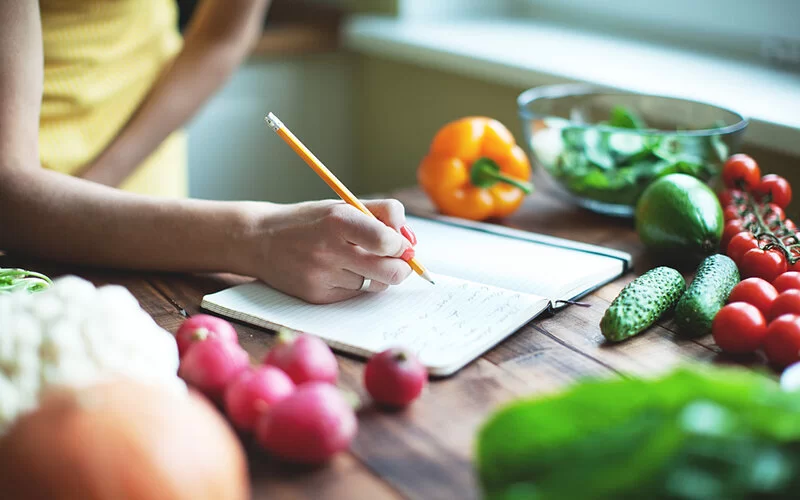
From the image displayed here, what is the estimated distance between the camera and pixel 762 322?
80 centimetres

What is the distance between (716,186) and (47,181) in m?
0.97

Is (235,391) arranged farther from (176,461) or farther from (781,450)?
(781,450)

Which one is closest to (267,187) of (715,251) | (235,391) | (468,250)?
(468,250)

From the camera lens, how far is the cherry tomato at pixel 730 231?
1.06 metres

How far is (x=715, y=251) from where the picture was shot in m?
1.04

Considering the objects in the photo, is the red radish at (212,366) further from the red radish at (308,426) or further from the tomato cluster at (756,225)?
the tomato cluster at (756,225)

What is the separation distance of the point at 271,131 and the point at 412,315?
5.00 feet

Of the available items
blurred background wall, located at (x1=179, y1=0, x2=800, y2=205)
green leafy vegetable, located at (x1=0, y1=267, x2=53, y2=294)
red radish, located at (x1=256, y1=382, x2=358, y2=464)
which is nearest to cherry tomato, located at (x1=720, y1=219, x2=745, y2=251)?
red radish, located at (x1=256, y1=382, x2=358, y2=464)

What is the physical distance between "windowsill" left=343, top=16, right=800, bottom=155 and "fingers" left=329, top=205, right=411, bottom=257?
722mm

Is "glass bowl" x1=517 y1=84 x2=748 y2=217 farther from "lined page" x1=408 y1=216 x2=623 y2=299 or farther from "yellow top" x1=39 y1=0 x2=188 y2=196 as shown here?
"yellow top" x1=39 y1=0 x2=188 y2=196

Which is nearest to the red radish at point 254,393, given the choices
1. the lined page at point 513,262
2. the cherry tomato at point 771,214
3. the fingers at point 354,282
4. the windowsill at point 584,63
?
the fingers at point 354,282

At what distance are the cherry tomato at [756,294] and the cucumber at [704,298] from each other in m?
0.02

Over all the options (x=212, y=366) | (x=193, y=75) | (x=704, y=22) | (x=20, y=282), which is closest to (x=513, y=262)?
(x=212, y=366)

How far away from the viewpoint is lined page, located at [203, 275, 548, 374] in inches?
31.9
